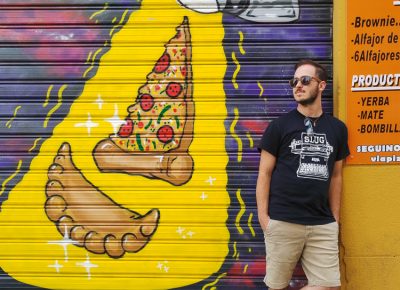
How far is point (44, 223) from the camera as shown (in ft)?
13.9

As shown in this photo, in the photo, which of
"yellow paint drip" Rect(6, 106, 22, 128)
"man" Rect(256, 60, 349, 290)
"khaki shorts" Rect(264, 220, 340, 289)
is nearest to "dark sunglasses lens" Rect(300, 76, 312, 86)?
"man" Rect(256, 60, 349, 290)

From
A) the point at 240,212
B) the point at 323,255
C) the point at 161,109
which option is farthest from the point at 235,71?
the point at 323,255

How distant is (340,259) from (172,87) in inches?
73.6

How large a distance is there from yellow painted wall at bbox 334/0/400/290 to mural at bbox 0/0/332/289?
41cm

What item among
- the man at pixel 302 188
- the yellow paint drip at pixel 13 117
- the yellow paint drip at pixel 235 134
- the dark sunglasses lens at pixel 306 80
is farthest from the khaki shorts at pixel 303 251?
the yellow paint drip at pixel 13 117

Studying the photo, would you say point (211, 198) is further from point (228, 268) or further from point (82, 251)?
point (82, 251)

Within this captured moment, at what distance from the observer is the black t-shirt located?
354 cm

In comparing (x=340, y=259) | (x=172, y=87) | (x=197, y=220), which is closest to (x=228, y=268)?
(x=197, y=220)

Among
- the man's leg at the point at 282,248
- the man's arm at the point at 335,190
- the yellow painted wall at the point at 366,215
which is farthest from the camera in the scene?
the yellow painted wall at the point at 366,215

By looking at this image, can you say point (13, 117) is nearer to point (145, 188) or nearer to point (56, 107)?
point (56, 107)

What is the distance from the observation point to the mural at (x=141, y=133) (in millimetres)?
4152

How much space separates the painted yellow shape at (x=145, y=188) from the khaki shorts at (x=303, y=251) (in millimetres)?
661

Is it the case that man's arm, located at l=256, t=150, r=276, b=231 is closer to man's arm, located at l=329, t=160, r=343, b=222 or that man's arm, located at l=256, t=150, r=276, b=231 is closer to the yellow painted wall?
man's arm, located at l=329, t=160, r=343, b=222

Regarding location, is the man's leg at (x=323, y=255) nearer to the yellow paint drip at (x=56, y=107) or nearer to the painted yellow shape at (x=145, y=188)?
the painted yellow shape at (x=145, y=188)
